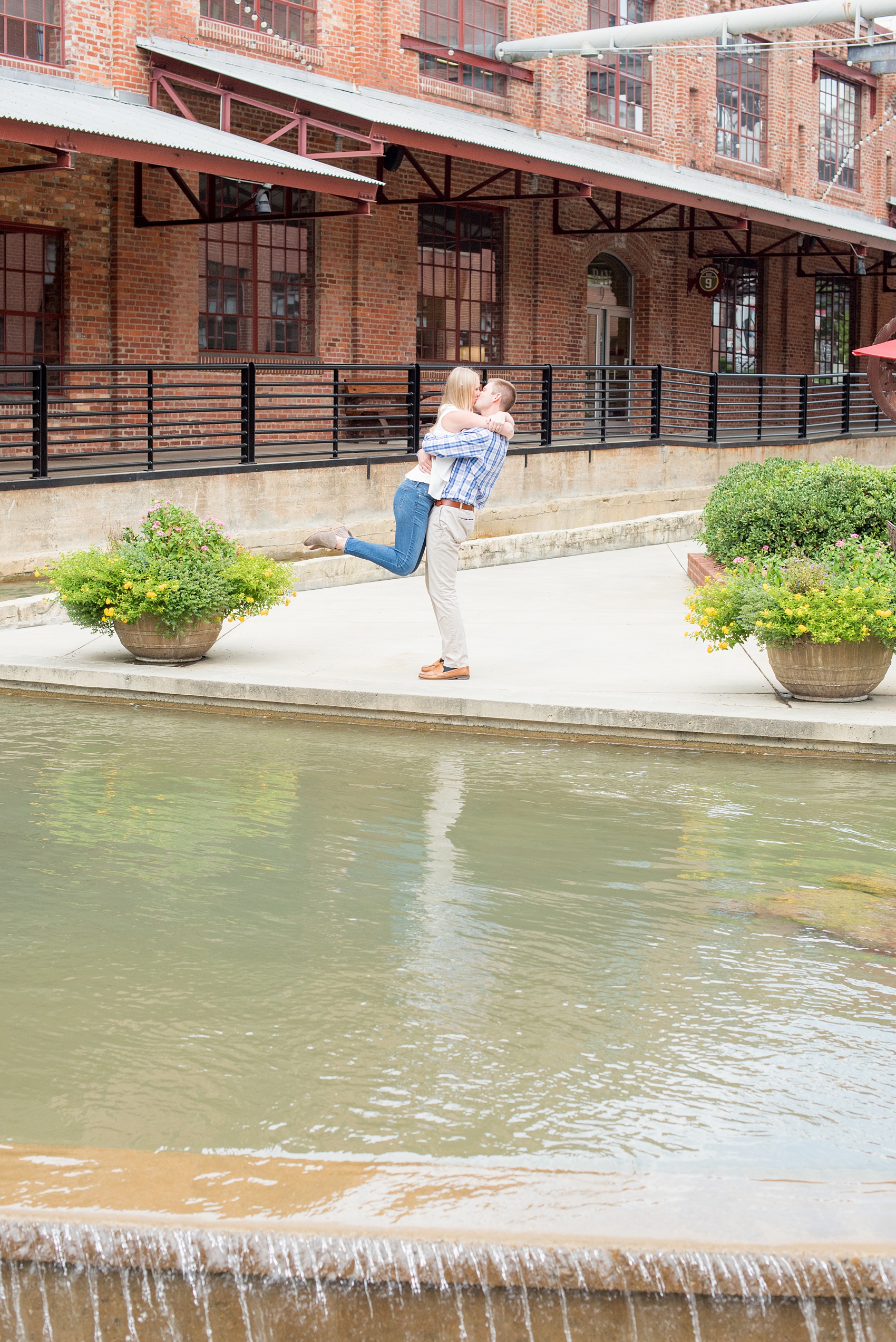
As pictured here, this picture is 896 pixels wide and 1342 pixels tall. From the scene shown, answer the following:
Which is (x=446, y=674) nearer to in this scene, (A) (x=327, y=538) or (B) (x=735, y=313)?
(A) (x=327, y=538)

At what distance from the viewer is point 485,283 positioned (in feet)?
77.8

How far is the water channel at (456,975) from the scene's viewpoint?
10.7 ft

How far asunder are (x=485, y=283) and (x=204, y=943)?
2027 cm

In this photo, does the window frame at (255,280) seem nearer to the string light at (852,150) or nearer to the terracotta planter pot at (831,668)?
the terracotta planter pot at (831,668)

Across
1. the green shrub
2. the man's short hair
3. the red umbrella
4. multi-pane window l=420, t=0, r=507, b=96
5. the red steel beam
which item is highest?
multi-pane window l=420, t=0, r=507, b=96

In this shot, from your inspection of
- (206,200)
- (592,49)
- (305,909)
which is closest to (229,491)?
(206,200)

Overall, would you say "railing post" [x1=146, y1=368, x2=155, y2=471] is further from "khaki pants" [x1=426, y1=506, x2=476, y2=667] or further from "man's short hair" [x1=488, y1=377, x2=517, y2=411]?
"man's short hair" [x1=488, y1=377, x2=517, y2=411]

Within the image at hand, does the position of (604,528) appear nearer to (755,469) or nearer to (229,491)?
(755,469)

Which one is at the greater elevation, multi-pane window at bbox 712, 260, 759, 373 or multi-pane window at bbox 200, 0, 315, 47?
multi-pane window at bbox 200, 0, 315, 47

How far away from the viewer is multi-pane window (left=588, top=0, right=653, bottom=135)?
25.6 meters

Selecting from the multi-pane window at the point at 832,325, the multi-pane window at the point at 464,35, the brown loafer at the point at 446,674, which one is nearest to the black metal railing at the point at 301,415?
the multi-pane window at the point at 464,35

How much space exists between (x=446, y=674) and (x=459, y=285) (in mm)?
15614

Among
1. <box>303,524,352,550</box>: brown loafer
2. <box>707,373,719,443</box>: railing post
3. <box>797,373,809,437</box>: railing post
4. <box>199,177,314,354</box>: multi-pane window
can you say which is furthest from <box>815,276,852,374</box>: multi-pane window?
<box>303,524,352,550</box>: brown loafer

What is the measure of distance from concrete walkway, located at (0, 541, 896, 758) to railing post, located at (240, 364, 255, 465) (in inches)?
159
